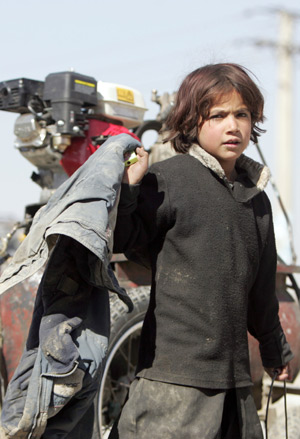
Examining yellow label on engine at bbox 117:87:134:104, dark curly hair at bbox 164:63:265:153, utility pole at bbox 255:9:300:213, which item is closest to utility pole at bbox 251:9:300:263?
utility pole at bbox 255:9:300:213

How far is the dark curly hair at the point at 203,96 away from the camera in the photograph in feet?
7.58

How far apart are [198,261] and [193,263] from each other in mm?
16

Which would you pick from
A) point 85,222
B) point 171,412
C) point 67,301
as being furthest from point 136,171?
point 171,412

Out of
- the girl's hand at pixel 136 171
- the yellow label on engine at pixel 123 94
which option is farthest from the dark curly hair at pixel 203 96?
the yellow label on engine at pixel 123 94

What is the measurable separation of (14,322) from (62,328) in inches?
58.4

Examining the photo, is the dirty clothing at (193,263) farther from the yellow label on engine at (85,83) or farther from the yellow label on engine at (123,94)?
the yellow label on engine at (123,94)

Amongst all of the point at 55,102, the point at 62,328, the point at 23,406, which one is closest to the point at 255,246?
the point at 62,328

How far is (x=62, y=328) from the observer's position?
1998 millimetres

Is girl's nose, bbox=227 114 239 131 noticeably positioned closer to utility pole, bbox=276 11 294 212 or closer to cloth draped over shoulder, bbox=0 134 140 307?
cloth draped over shoulder, bbox=0 134 140 307

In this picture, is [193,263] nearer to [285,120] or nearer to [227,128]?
[227,128]

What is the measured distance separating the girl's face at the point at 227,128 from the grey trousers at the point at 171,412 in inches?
28.9

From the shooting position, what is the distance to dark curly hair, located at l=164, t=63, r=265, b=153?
91.0 inches

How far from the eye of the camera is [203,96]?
231 centimetres

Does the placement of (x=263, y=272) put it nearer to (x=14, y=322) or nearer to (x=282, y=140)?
(x=14, y=322)
